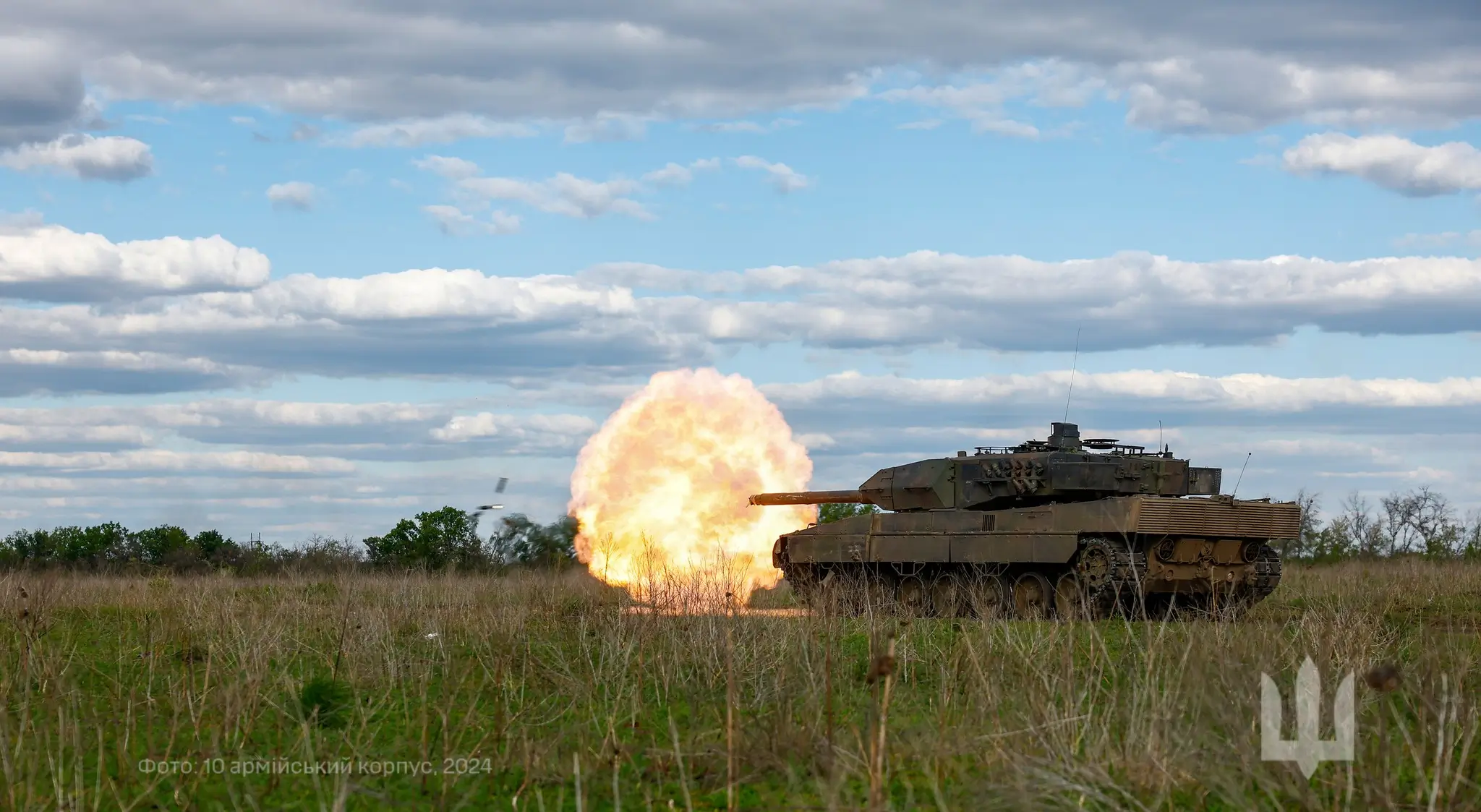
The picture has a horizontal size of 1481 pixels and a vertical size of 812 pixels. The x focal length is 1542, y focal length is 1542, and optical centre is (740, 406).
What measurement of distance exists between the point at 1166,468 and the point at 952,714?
1376 cm

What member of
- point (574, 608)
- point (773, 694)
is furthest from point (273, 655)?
point (574, 608)

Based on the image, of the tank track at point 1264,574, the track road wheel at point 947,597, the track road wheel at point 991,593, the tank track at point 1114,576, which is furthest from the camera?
the track road wheel at point 947,597

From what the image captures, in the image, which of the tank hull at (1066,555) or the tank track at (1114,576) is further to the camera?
the tank hull at (1066,555)

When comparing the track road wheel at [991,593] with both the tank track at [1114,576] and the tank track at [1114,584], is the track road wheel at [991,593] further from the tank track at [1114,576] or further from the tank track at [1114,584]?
the tank track at [1114,576]

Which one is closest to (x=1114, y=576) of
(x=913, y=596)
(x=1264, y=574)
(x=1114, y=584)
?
(x=1114, y=584)

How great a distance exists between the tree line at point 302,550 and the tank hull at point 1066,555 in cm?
633

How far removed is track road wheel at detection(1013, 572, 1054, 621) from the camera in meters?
22.0

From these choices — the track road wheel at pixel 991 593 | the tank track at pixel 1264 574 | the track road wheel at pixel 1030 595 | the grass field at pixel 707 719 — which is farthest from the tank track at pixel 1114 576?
the grass field at pixel 707 719

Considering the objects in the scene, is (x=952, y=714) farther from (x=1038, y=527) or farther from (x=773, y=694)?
(x=1038, y=527)

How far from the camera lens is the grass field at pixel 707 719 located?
777cm

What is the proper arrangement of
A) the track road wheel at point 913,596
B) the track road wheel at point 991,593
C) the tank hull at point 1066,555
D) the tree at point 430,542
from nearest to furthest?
the tank hull at point 1066,555
the track road wheel at point 991,593
the track road wheel at point 913,596
the tree at point 430,542

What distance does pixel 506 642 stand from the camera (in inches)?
536

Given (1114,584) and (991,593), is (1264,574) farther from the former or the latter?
(991,593)

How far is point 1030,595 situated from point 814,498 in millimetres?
4445
